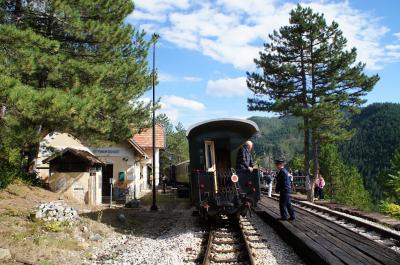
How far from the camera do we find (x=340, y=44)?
26250mm

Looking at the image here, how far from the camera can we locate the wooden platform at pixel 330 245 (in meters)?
7.03

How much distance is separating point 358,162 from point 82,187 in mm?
127532

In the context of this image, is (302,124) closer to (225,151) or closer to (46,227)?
(225,151)

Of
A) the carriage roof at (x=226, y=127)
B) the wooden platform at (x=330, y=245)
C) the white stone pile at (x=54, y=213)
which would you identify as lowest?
the wooden platform at (x=330, y=245)

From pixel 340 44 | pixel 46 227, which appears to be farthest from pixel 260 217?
pixel 340 44

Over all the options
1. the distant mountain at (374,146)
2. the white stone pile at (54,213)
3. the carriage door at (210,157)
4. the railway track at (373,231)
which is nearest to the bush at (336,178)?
the railway track at (373,231)

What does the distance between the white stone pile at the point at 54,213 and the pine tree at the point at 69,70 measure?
238 centimetres

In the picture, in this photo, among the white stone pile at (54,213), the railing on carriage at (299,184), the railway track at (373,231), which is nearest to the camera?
the railway track at (373,231)

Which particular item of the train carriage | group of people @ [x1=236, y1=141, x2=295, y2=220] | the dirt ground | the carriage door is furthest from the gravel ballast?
the carriage door

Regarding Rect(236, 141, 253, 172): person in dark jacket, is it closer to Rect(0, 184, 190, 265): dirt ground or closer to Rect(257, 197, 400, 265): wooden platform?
Rect(257, 197, 400, 265): wooden platform

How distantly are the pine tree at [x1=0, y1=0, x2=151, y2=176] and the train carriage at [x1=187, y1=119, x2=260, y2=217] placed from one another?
140 inches

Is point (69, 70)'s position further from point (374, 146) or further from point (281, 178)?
point (374, 146)

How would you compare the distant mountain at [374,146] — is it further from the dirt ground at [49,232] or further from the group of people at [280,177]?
the dirt ground at [49,232]

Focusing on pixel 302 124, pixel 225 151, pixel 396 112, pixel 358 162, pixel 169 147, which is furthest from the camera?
pixel 396 112
